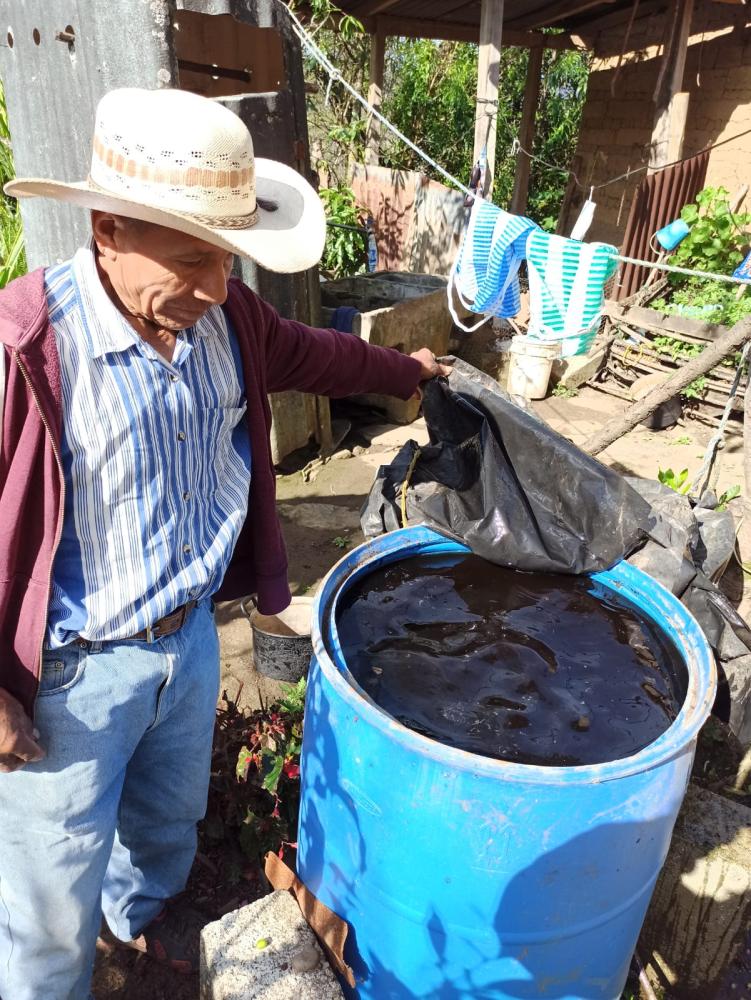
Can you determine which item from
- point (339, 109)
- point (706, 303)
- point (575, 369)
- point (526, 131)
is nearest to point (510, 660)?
point (575, 369)

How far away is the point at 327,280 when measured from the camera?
21.7ft

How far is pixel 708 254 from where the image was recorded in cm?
668

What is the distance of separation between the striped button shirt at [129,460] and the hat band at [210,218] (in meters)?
0.17

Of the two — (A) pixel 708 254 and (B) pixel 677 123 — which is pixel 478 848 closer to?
(A) pixel 708 254

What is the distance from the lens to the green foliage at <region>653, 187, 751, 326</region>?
6504 mm

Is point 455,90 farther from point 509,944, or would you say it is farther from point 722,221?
point 509,944

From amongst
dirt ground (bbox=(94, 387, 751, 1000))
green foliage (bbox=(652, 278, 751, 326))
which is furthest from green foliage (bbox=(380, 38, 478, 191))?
dirt ground (bbox=(94, 387, 751, 1000))

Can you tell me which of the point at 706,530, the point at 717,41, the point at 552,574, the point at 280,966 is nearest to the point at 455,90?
the point at 717,41

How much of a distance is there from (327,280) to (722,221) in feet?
12.0

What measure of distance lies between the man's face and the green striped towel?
6.43 ft

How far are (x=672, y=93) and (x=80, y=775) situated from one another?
7581mm

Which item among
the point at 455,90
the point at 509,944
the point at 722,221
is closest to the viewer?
the point at 509,944

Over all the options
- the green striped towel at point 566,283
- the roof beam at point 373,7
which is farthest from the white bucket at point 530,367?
the roof beam at point 373,7

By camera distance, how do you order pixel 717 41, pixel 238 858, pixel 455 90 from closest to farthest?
pixel 238 858 < pixel 717 41 < pixel 455 90
